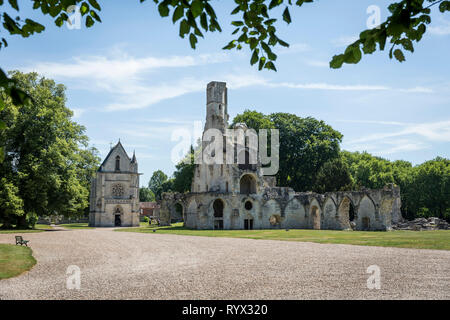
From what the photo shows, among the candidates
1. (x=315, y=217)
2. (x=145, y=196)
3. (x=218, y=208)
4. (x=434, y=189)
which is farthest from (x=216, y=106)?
(x=145, y=196)

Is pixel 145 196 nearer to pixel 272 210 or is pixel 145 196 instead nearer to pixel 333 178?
pixel 272 210

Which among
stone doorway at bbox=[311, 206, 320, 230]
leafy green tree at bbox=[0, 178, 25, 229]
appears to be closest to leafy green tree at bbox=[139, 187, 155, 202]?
stone doorway at bbox=[311, 206, 320, 230]

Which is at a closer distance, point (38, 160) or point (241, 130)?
point (38, 160)

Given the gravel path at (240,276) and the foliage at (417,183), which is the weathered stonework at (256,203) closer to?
the foliage at (417,183)

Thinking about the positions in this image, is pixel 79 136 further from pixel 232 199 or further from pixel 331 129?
pixel 331 129

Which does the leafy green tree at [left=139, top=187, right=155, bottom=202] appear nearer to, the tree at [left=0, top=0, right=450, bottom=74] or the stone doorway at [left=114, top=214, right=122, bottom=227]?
the stone doorway at [left=114, top=214, right=122, bottom=227]

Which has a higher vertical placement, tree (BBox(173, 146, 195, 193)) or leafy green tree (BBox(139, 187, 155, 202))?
tree (BBox(173, 146, 195, 193))

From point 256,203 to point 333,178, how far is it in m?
12.3

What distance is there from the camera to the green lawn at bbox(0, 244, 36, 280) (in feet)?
39.0

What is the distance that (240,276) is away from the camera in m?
11.0

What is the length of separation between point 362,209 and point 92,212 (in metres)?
38.4

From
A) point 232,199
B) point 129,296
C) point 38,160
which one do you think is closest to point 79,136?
point 38,160

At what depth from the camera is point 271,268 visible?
1241 cm

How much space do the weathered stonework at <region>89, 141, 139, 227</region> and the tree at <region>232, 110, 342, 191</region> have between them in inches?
756
